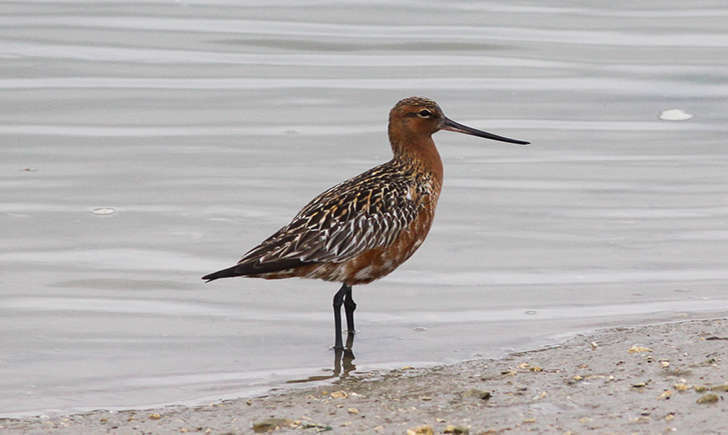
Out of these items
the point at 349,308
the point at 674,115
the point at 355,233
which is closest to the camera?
the point at 355,233

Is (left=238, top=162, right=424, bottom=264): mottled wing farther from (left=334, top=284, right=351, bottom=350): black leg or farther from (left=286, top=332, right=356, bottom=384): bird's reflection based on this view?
(left=286, top=332, right=356, bottom=384): bird's reflection

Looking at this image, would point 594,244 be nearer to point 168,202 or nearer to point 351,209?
point 351,209

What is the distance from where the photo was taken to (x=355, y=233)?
26.0 ft

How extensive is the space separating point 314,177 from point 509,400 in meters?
5.30

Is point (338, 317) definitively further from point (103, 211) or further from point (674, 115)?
point (674, 115)

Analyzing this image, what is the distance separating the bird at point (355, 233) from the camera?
770 cm

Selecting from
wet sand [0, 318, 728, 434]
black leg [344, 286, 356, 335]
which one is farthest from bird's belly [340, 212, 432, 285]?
wet sand [0, 318, 728, 434]

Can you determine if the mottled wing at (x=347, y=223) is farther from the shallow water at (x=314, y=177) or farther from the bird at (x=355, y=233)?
the shallow water at (x=314, y=177)

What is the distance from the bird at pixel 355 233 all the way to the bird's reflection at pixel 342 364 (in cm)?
6

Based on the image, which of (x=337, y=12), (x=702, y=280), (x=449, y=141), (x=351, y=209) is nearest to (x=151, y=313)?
(x=351, y=209)

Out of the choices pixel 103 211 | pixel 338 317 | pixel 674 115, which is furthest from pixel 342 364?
pixel 674 115

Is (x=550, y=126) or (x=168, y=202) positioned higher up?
(x=550, y=126)

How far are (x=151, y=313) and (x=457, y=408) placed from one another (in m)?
3.02

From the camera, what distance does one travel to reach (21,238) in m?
9.97
